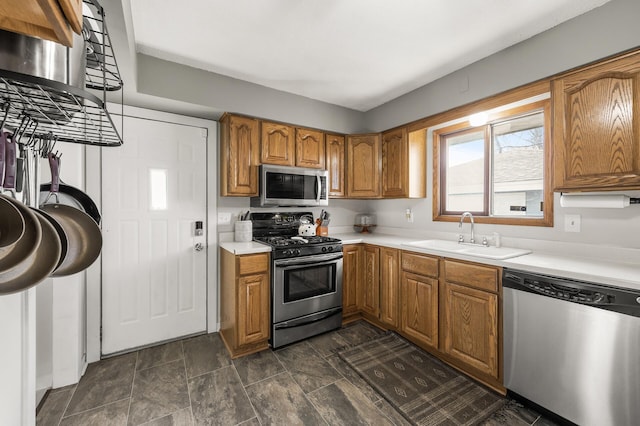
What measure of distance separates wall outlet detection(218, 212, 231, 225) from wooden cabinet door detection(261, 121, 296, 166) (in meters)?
0.68

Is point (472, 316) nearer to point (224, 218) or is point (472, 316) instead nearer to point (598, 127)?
point (598, 127)

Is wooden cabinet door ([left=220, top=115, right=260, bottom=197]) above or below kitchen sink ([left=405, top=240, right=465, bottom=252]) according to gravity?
above

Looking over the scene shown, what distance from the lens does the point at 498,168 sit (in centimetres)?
266

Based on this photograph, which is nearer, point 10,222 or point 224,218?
point 10,222

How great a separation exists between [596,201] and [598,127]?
0.48 m

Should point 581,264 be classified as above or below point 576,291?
above

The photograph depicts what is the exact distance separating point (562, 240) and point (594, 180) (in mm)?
615

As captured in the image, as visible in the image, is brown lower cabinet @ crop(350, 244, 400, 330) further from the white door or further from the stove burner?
the white door

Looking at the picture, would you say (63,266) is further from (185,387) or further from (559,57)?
(559,57)

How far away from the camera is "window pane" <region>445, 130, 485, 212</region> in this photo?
2.81 metres

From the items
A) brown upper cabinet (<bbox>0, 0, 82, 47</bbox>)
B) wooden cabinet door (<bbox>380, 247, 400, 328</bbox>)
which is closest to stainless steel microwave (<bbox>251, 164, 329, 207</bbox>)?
wooden cabinet door (<bbox>380, 247, 400, 328</bbox>)

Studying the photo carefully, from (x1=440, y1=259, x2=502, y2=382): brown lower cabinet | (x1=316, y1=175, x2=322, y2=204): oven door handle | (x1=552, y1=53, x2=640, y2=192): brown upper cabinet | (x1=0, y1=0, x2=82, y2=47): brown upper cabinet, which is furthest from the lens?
(x1=316, y1=175, x2=322, y2=204): oven door handle

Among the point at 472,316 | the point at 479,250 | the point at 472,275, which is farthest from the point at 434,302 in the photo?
the point at 479,250

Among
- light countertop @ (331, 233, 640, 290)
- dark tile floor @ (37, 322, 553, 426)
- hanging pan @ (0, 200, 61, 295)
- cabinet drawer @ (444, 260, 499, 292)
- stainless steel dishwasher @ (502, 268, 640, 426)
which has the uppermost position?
hanging pan @ (0, 200, 61, 295)
